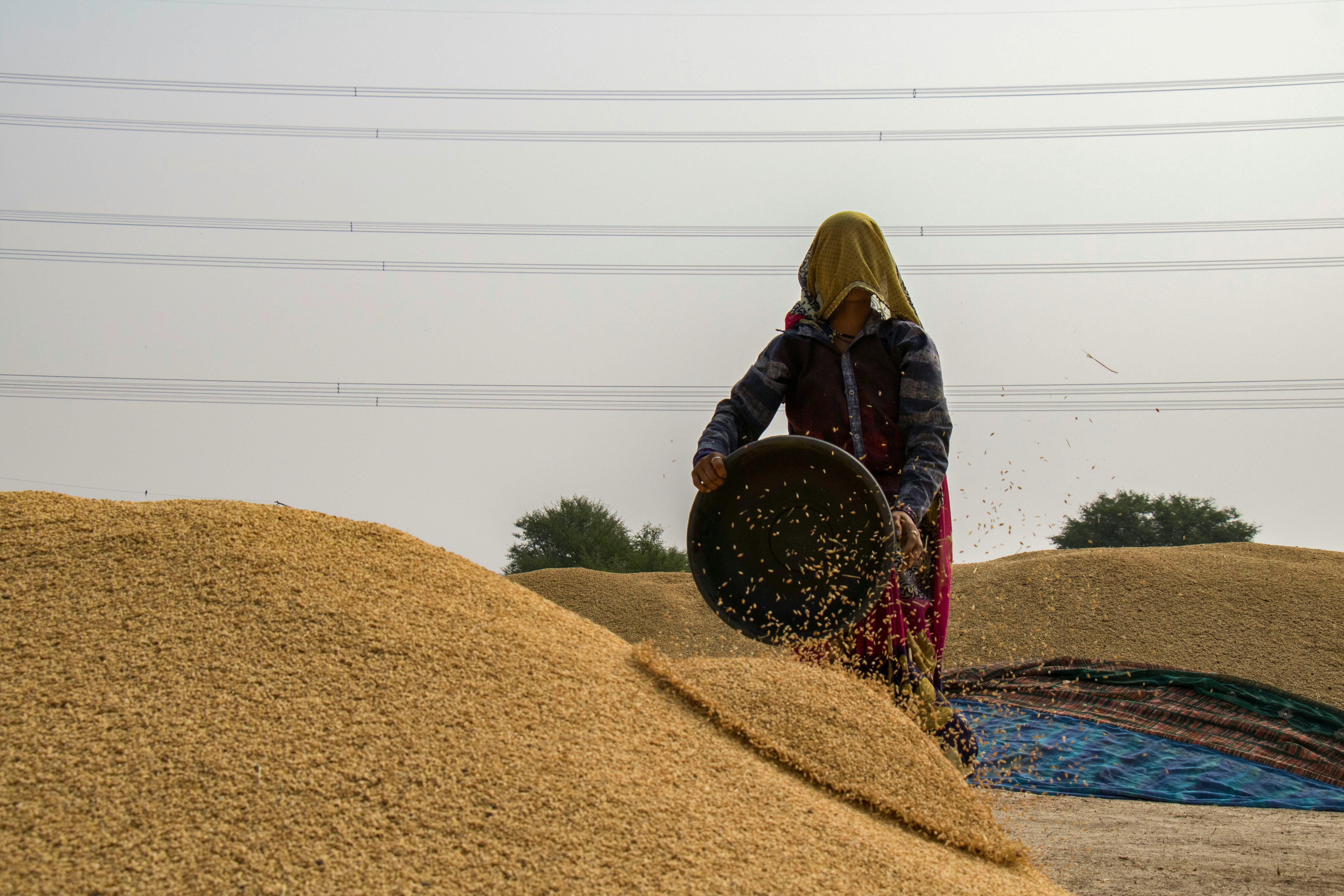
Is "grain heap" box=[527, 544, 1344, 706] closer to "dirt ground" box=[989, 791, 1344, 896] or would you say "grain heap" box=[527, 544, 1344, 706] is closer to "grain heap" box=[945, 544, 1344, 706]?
"grain heap" box=[945, 544, 1344, 706]

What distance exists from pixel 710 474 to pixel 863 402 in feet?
1.55

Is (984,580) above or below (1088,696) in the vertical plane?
above

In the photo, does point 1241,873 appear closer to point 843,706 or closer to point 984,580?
point 843,706

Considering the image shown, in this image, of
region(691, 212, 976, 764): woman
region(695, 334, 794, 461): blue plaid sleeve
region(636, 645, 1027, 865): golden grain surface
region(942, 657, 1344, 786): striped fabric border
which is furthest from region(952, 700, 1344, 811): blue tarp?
region(695, 334, 794, 461): blue plaid sleeve

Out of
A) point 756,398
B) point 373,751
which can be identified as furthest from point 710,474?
point 373,751

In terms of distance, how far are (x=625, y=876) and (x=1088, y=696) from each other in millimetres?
3729

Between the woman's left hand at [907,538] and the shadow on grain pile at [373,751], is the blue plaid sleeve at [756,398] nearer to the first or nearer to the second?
the woman's left hand at [907,538]

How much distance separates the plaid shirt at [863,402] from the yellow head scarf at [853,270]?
6 centimetres

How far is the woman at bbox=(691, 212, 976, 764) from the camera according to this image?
2.32 m

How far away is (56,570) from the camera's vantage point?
211 centimetres

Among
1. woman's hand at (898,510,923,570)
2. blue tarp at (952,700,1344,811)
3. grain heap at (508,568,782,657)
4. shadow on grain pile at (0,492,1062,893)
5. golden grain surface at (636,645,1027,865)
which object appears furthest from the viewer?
grain heap at (508,568,782,657)

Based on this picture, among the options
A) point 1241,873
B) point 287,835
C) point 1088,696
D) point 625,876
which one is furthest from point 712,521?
point 1088,696

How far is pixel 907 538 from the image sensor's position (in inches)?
85.7

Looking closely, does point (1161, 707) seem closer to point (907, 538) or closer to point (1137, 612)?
point (1137, 612)
